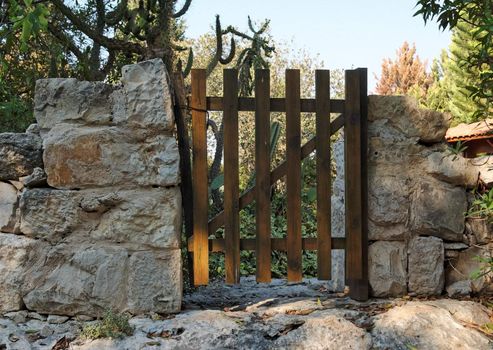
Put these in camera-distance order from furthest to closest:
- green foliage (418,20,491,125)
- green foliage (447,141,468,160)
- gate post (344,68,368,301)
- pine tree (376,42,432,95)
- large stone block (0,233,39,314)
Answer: pine tree (376,42,432,95)
green foliage (418,20,491,125)
gate post (344,68,368,301)
green foliage (447,141,468,160)
large stone block (0,233,39,314)

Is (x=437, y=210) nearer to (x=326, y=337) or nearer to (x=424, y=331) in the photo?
(x=424, y=331)

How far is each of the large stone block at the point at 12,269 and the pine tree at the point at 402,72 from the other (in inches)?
769

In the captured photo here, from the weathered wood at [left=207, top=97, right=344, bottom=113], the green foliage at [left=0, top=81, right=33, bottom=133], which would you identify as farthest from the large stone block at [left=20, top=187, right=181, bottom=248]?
the green foliage at [left=0, top=81, right=33, bottom=133]

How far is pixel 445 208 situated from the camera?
388 cm

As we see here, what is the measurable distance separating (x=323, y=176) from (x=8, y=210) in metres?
2.04

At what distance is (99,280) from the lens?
11.4 feet

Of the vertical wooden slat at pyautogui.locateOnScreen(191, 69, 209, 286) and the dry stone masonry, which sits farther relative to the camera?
the vertical wooden slat at pyautogui.locateOnScreen(191, 69, 209, 286)

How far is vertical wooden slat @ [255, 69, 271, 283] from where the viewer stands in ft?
12.1

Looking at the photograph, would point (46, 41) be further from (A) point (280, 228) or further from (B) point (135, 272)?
(B) point (135, 272)

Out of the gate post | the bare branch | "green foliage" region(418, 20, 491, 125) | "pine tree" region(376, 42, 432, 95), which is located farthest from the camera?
"pine tree" region(376, 42, 432, 95)

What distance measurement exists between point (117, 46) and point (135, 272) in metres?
3.95

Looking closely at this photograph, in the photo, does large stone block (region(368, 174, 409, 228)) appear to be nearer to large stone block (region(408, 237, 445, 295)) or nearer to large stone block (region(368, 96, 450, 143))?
Answer: large stone block (region(408, 237, 445, 295))

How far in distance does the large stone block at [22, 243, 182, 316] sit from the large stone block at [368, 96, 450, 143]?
5.65ft

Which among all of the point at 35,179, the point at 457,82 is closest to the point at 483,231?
the point at 35,179
